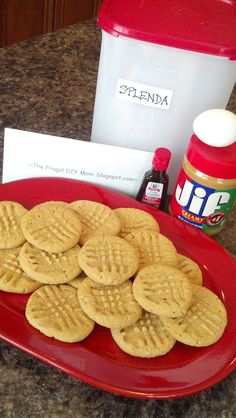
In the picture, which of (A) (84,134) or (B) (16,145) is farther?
(A) (84,134)

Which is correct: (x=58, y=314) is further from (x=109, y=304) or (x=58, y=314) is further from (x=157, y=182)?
(x=157, y=182)

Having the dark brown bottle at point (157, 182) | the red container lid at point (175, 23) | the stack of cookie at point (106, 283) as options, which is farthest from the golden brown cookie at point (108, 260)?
the red container lid at point (175, 23)

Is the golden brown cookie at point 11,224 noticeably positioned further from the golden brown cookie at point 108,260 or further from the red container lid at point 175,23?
the red container lid at point 175,23

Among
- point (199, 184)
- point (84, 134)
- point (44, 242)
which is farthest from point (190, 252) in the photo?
point (84, 134)

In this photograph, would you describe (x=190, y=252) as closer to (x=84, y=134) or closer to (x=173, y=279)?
(x=173, y=279)

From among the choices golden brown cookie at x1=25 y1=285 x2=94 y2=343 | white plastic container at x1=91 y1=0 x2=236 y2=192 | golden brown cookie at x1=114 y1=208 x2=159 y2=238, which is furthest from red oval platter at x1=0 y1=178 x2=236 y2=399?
white plastic container at x1=91 y1=0 x2=236 y2=192
